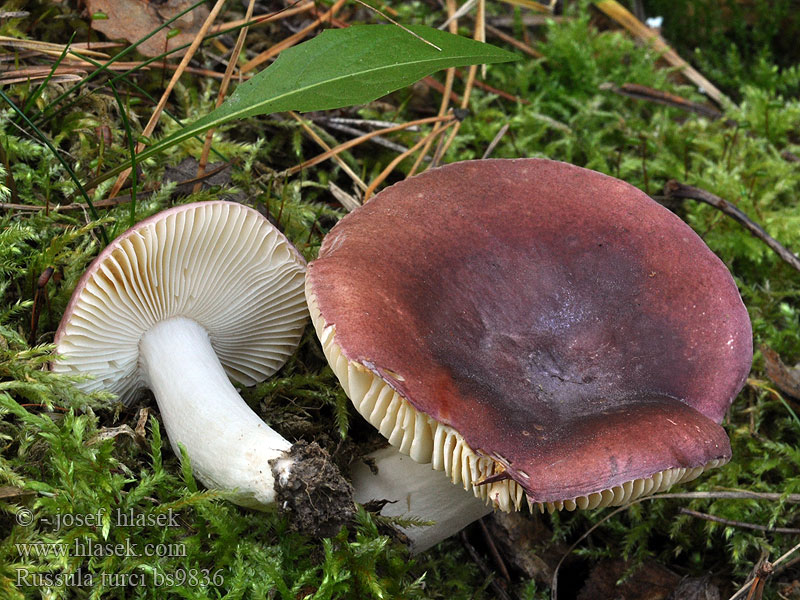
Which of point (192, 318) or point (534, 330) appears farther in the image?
point (192, 318)

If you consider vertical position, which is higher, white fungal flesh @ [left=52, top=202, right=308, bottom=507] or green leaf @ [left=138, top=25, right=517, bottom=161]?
green leaf @ [left=138, top=25, right=517, bottom=161]

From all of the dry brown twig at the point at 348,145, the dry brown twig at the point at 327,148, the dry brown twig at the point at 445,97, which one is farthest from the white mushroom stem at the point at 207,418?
the dry brown twig at the point at 445,97

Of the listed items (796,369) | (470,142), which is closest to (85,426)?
(470,142)

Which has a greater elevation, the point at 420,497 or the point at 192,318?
the point at 192,318

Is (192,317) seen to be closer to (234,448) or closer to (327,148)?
(234,448)

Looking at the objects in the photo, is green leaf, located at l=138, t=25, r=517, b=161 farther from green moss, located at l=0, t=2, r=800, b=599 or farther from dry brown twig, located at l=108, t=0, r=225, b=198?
green moss, located at l=0, t=2, r=800, b=599

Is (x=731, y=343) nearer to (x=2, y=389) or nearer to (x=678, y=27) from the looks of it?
(x=2, y=389)

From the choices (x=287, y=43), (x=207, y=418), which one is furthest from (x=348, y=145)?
(x=207, y=418)

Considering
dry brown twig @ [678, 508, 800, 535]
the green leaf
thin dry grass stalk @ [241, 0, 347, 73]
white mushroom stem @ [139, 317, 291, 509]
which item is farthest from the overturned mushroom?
dry brown twig @ [678, 508, 800, 535]
